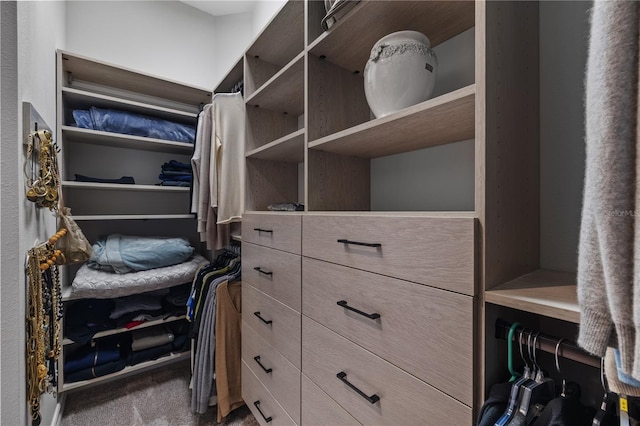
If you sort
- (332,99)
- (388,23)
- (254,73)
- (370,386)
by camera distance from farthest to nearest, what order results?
(254,73), (332,99), (388,23), (370,386)

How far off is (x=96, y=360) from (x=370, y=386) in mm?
1981

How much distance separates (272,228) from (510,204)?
0.91m

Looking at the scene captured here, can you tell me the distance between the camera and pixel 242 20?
2.35 meters

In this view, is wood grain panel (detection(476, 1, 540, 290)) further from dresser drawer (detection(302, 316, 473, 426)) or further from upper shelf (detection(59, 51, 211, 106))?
upper shelf (detection(59, 51, 211, 106))

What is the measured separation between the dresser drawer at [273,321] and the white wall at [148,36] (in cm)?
206

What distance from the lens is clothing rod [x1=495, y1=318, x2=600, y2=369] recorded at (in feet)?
1.63

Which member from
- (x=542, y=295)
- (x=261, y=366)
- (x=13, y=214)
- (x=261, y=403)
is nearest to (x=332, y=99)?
(x=542, y=295)

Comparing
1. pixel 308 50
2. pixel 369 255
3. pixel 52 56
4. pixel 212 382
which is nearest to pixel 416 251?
pixel 369 255

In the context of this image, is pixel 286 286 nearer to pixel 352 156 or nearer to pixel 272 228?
pixel 272 228

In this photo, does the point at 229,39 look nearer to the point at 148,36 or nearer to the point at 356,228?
the point at 148,36

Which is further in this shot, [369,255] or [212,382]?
[212,382]

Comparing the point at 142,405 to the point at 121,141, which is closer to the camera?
the point at 142,405

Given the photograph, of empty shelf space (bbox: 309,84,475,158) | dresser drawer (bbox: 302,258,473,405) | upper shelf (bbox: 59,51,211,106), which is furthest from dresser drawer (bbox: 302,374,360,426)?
upper shelf (bbox: 59,51,211,106)

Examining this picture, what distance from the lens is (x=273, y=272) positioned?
127 cm
